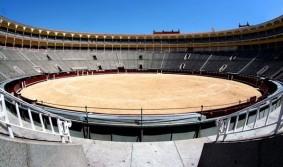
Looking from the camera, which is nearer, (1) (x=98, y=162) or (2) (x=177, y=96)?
(1) (x=98, y=162)

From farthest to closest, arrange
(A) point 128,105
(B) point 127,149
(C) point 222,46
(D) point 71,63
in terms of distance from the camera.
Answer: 1. (C) point 222,46
2. (D) point 71,63
3. (A) point 128,105
4. (B) point 127,149

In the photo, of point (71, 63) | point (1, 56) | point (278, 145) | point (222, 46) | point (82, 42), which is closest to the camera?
point (278, 145)

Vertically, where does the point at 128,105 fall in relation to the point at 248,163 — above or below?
below

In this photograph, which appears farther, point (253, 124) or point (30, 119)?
point (253, 124)

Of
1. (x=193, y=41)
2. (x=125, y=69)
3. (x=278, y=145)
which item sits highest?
(x=193, y=41)

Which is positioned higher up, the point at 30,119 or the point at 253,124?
the point at 30,119

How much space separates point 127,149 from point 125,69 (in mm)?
51297

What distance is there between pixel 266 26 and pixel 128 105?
44709 millimetres

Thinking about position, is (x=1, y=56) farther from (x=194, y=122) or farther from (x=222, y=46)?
(x=222, y=46)

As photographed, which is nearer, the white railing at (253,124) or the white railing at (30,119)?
the white railing at (30,119)

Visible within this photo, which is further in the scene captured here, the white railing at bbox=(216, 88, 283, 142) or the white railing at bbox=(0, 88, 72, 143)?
the white railing at bbox=(216, 88, 283, 142)

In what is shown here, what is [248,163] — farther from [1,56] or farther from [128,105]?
[1,56]

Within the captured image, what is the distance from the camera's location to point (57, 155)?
12.7 ft

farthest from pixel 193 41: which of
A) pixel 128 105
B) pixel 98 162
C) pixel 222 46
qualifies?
pixel 98 162
